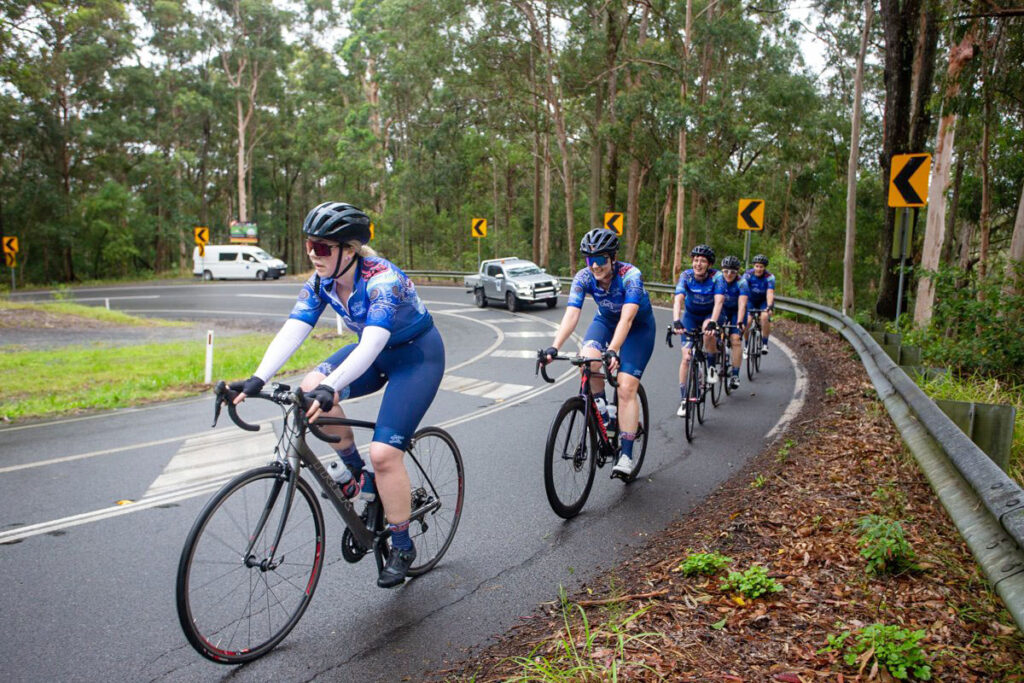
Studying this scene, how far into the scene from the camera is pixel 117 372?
1393 cm

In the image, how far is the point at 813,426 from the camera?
8.23 m

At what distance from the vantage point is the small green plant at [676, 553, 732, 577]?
168 inches

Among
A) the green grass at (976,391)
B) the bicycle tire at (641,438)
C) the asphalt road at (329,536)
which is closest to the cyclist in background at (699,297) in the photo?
the asphalt road at (329,536)

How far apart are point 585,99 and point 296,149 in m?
28.9

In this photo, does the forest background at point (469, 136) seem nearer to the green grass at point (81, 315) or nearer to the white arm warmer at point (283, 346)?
the green grass at point (81, 315)

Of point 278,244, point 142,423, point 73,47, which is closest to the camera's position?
point 142,423

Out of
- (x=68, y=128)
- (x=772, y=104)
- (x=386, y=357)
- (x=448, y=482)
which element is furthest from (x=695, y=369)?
(x=68, y=128)

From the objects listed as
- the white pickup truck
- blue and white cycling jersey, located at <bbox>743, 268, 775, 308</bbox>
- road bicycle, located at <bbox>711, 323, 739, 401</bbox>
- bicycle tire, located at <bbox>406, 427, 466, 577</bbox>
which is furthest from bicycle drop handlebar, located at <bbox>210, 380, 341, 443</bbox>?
the white pickup truck

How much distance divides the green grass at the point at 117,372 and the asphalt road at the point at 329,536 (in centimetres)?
122

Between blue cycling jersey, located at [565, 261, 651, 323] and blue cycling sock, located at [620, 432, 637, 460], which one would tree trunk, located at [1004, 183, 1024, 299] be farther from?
blue cycling sock, located at [620, 432, 637, 460]

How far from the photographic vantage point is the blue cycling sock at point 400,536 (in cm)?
433

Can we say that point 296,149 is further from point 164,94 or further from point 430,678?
point 430,678

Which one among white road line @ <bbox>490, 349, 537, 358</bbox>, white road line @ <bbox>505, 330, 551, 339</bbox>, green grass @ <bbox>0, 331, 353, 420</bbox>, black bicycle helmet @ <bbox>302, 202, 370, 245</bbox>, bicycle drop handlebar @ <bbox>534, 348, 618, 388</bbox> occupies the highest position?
black bicycle helmet @ <bbox>302, 202, 370, 245</bbox>

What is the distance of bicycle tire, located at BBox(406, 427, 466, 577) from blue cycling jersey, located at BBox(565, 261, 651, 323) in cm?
190
